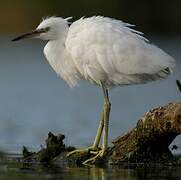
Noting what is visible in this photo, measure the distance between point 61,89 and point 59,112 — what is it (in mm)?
6065

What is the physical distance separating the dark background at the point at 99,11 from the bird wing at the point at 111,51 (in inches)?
1113

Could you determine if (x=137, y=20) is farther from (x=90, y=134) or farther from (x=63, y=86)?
(x=90, y=134)

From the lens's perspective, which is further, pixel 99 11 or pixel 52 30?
pixel 99 11

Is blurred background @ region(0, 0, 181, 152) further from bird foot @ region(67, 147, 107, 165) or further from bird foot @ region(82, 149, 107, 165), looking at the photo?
bird foot @ region(82, 149, 107, 165)

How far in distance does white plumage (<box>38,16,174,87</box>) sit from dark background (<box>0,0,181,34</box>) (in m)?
28.2

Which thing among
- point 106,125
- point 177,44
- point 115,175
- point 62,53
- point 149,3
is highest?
point 149,3

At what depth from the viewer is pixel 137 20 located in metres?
48.7

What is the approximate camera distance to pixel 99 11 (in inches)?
1827

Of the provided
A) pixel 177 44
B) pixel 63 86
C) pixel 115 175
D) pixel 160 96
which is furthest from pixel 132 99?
pixel 177 44

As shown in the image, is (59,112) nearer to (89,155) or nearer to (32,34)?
(32,34)

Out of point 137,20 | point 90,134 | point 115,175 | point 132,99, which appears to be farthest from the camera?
point 137,20

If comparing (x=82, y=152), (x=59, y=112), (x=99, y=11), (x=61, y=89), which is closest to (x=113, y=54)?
(x=82, y=152)

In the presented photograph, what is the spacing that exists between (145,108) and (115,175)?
11.6 m

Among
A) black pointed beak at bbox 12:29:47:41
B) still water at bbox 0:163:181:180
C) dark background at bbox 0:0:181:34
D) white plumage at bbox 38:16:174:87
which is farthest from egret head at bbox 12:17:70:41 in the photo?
dark background at bbox 0:0:181:34
